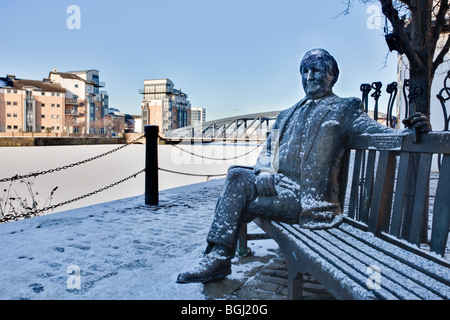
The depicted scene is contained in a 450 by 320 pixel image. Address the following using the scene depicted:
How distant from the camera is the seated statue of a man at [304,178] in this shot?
2258 millimetres

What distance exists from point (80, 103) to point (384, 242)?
65267 mm

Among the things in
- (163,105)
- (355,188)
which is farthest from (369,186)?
(163,105)

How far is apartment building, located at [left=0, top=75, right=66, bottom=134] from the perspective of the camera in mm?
51594

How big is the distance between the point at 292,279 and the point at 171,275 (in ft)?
3.48

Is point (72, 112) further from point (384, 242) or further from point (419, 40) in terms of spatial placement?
point (384, 242)

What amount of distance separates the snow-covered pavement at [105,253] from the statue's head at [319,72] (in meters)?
1.54

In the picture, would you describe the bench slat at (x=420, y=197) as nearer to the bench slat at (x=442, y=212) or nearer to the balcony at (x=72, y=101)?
the bench slat at (x=442, y=212)

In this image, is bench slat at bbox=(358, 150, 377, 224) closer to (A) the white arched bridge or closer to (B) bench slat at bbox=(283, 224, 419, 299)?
(B) bench slat at bbox=(283, 224, 419, 299)

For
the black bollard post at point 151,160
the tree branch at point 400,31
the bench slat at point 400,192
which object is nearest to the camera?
the bench slat at point 400,192

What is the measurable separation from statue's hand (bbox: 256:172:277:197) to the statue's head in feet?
2.32

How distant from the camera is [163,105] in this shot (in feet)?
246

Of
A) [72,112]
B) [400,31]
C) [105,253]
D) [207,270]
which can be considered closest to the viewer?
[207,270]

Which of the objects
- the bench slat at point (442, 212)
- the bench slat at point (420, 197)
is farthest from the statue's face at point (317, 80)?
the bench slat at point (442, 212)
